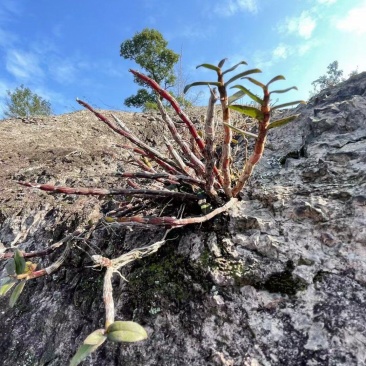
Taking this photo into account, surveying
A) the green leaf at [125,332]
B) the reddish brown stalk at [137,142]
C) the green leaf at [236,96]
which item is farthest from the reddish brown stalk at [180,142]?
the green leaf at [125,332]

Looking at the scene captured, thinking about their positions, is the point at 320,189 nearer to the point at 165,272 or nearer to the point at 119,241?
the point at 165,272

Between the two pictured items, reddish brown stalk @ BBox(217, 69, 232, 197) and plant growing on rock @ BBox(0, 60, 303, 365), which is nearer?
plant growing on rock @ BBox(0, 60, 303, 365)

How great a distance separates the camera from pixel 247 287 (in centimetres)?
91

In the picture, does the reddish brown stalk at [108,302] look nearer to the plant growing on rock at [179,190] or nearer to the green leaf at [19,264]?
the plant growing on rock at [179,190]

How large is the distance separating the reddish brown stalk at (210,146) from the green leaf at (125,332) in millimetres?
556

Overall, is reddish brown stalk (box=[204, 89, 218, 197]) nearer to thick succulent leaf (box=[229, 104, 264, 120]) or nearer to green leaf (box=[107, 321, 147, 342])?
thick succulent leaf (box=[229, 104, 264, 120])

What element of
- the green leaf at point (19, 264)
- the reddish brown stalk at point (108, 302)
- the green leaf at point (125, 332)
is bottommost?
the green leaf at point (125, 332)

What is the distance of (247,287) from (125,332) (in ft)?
1.36

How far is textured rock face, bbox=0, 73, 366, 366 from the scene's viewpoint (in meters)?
0.79

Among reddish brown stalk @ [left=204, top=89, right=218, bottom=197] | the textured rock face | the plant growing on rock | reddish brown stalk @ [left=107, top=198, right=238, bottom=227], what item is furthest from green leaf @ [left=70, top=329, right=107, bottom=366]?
reddish brown stalk @ [left=204, top=89, right=218, bottom=197]

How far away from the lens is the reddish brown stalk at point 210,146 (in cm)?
92

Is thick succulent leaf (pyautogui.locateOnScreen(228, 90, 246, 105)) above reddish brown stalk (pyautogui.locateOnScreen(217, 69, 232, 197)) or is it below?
above

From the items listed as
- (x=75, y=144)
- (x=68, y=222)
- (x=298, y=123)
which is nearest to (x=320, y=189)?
(x=298, y=123)

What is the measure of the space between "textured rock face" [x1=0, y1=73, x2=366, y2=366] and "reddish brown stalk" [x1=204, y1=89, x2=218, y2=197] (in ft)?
0.44
